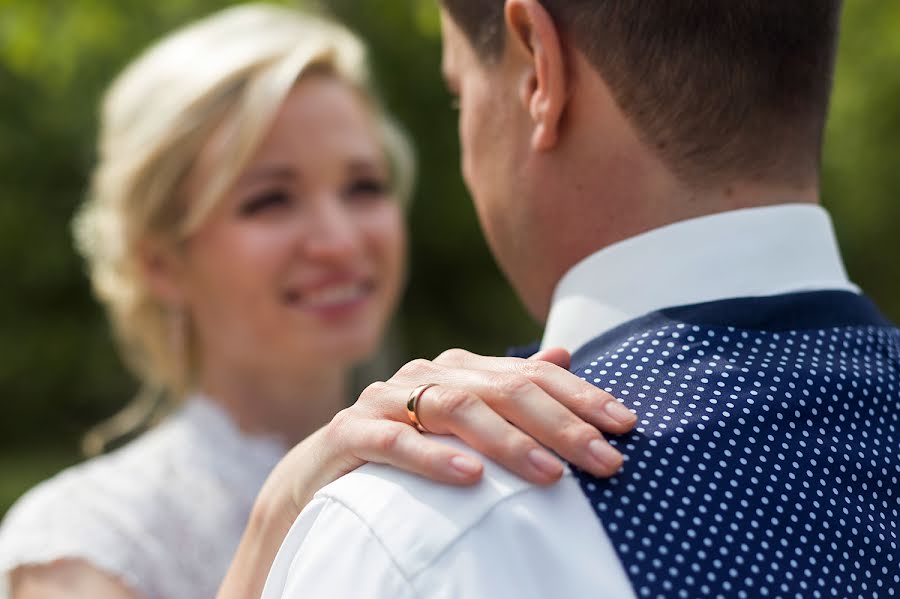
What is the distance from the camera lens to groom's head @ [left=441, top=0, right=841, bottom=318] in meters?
1.30

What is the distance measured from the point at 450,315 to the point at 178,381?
26.7 feet

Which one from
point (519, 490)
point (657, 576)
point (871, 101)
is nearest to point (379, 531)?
point (519, 490)

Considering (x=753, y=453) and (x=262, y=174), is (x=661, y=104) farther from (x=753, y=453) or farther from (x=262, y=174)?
(x=262, y=174)

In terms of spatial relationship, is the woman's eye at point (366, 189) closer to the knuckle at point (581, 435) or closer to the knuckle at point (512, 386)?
the knuckle at point (512, 386)

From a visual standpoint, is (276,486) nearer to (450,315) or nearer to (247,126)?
(247,126)

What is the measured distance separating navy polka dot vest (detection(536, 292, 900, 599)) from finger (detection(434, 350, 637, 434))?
1.2 inches

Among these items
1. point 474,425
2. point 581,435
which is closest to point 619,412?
point 581,435

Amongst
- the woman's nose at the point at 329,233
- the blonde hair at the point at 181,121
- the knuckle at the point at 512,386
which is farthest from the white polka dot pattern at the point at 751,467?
the blonde hair at the point at 181,121

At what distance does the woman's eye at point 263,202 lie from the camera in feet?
9.51

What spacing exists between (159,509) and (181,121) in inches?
43.2

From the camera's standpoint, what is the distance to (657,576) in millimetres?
1023

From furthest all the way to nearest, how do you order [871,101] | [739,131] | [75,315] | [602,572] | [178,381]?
1. [75,315]
2. [871,101]
3. [178,381]
4. [739,131]
5. [602,572]

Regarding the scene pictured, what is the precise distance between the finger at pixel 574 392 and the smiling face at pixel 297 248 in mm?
1763

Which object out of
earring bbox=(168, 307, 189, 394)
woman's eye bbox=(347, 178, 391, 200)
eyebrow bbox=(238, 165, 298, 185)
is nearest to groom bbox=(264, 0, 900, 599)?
eyebrow bbox=(238, 165, 298, 185)
